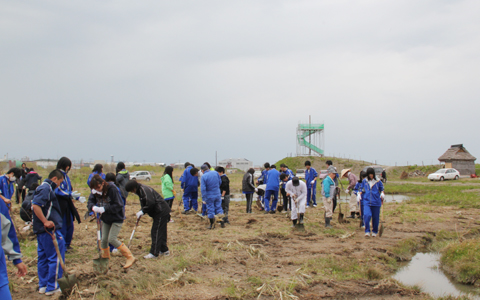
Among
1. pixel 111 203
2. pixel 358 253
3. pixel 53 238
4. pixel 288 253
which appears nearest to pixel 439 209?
pixel 358 253

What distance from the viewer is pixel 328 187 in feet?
32.4

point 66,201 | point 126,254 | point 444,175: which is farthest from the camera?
point 444,175

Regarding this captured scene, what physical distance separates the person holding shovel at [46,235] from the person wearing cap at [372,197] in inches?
279

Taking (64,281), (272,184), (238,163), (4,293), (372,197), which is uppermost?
(238,163)

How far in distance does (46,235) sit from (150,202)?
197 centimetres

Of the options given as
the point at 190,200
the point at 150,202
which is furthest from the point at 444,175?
the point at 150,202

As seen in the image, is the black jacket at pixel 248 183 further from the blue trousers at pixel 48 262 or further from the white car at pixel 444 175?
the white car at pixel 444 175

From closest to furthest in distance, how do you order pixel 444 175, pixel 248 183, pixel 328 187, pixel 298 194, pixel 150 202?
pixel 150 202 < pixel 298 194 < pixel 328 187 < pixel 248 183 < pixel 444 175

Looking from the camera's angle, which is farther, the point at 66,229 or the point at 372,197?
the point at 372,197

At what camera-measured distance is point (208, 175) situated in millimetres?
9664

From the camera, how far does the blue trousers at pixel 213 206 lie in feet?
31.6

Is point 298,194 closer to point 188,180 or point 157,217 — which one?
point 157,217

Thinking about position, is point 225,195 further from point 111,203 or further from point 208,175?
point 111,203

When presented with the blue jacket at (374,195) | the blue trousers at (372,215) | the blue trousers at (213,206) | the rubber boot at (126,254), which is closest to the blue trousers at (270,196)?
the blue trousers at (213,206)
